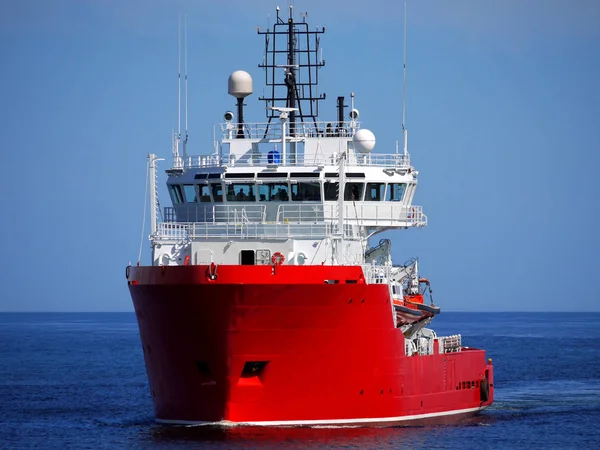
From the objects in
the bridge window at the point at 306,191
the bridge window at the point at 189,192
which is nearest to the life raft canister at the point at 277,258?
the bridge window at the point at 306,191

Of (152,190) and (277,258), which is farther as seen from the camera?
(152,190)

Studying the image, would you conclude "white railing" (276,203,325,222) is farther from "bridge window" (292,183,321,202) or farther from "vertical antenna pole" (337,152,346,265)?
"vertical antenna pole" (337,152,346,265)

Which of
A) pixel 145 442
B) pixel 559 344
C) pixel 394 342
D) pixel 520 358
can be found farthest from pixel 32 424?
pixel 559 344

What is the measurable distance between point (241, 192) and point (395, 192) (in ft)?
16.9

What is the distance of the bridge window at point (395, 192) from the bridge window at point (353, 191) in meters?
1.16

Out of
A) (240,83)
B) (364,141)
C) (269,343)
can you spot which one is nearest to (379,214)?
(364,141)

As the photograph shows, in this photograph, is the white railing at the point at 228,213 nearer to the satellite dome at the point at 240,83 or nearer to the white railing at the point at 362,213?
the white railing at the point at 362,213

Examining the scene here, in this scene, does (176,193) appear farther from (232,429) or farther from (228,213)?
(232,429)

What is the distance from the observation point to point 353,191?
1644 inches

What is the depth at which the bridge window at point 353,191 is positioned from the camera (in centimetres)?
4156

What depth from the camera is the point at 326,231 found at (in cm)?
3900

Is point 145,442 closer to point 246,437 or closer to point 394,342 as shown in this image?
point 246,437

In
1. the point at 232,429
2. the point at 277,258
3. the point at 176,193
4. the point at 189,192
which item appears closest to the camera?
the point at 232,429

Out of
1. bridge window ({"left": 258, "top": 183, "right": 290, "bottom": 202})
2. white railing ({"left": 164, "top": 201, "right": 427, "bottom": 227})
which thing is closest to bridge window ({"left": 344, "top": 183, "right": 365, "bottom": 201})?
white railing ({"left": 164, "top": 201, "right": 427, "bottom": 227})
